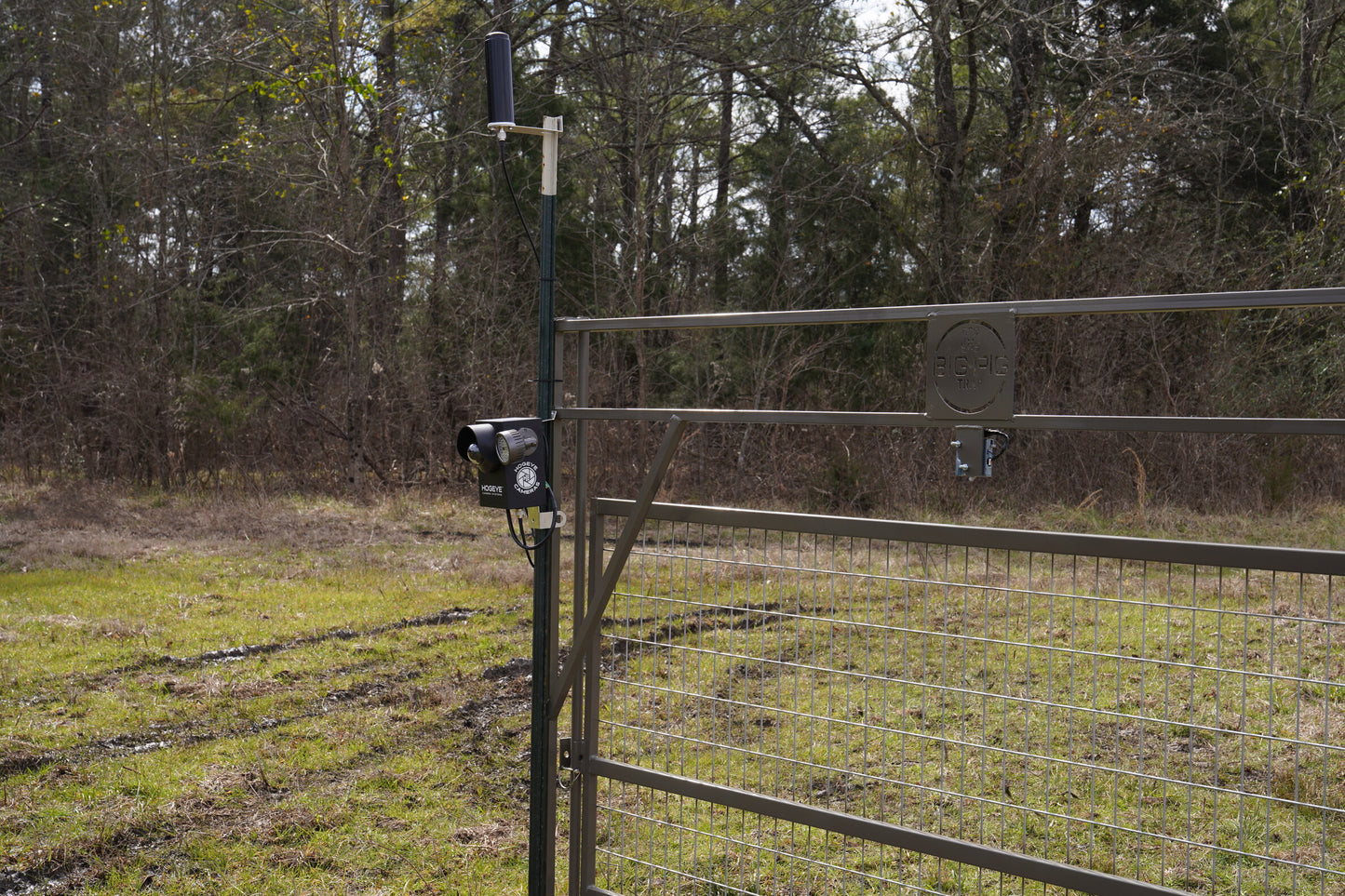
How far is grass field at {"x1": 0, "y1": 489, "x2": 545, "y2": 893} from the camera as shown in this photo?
12.0ft

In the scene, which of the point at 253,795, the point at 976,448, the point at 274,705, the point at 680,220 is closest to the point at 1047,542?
the point at 976,448

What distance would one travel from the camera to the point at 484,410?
46.0ft

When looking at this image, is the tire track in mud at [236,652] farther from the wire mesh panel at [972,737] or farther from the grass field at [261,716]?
the wire mesh panel at [972,737]

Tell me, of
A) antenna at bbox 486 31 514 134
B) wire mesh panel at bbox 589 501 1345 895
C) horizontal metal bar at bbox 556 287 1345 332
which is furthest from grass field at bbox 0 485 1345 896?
antenna at bbox 486 31 514 134

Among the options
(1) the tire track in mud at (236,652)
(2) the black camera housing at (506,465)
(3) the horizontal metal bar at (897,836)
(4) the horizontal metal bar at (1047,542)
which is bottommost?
(1) the tire track in mud at (236,652)

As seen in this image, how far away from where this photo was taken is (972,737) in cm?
485

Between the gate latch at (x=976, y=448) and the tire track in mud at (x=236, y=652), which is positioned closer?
the gate latch at (x=976, y=448)

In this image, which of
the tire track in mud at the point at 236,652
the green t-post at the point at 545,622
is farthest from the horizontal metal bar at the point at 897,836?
the tire track in mud at the point at 236,652

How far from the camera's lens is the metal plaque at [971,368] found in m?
2.29

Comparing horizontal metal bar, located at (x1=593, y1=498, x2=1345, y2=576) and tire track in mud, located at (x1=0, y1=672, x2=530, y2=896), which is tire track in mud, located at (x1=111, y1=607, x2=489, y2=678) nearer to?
tire track in mud, located at (x1=0, y1=672, x2=530, y2=896)

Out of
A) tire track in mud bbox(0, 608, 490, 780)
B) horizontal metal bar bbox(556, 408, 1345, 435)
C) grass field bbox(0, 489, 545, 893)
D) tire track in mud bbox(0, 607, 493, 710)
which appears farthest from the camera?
tire track in mud bbox(0, 607, 493, 710)

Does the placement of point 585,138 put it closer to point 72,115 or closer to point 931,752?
point 72,115

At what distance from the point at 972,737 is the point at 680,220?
1173 cm

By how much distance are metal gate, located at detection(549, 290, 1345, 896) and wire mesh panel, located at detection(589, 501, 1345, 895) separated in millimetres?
18
